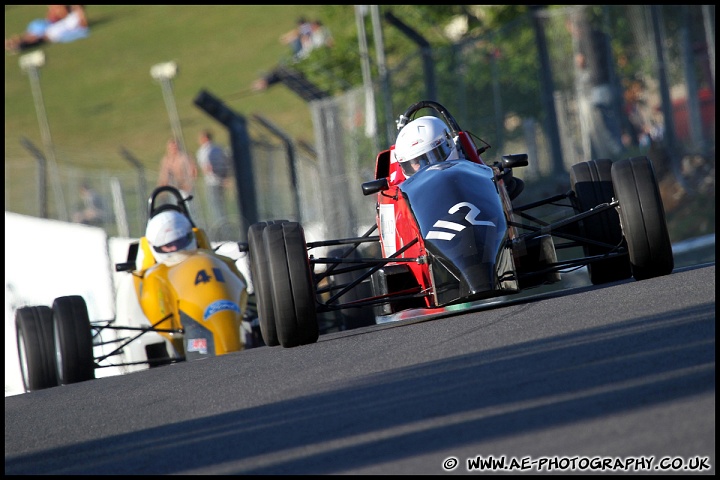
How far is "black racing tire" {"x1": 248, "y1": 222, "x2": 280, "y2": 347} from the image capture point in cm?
786

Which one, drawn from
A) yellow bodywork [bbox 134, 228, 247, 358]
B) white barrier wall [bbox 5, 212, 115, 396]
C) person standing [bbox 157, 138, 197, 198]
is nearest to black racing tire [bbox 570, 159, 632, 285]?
yellow bodywork [bbox 134, 228, 247, 358]

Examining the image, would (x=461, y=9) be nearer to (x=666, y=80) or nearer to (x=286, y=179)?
(x=286, y=179)

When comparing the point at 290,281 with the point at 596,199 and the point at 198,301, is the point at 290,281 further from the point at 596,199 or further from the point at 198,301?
the point at 198,301

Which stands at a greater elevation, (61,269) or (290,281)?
(61,269)

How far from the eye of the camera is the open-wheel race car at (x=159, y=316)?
10156 mm

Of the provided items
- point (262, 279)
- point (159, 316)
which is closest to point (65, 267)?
point (159, 316)

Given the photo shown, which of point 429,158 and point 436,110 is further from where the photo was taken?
point 436,110

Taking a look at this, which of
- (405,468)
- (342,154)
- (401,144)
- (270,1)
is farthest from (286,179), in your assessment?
(270,1)

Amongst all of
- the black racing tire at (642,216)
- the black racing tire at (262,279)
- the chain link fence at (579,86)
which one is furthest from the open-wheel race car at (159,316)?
the chain link fence at (579,86)

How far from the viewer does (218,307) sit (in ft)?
34.3

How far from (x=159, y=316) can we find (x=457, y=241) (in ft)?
15.0

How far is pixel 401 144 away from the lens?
8852 millimetres

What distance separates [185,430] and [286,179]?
12228 mm

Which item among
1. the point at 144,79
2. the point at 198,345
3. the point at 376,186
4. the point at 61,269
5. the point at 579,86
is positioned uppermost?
the point at 144,79
